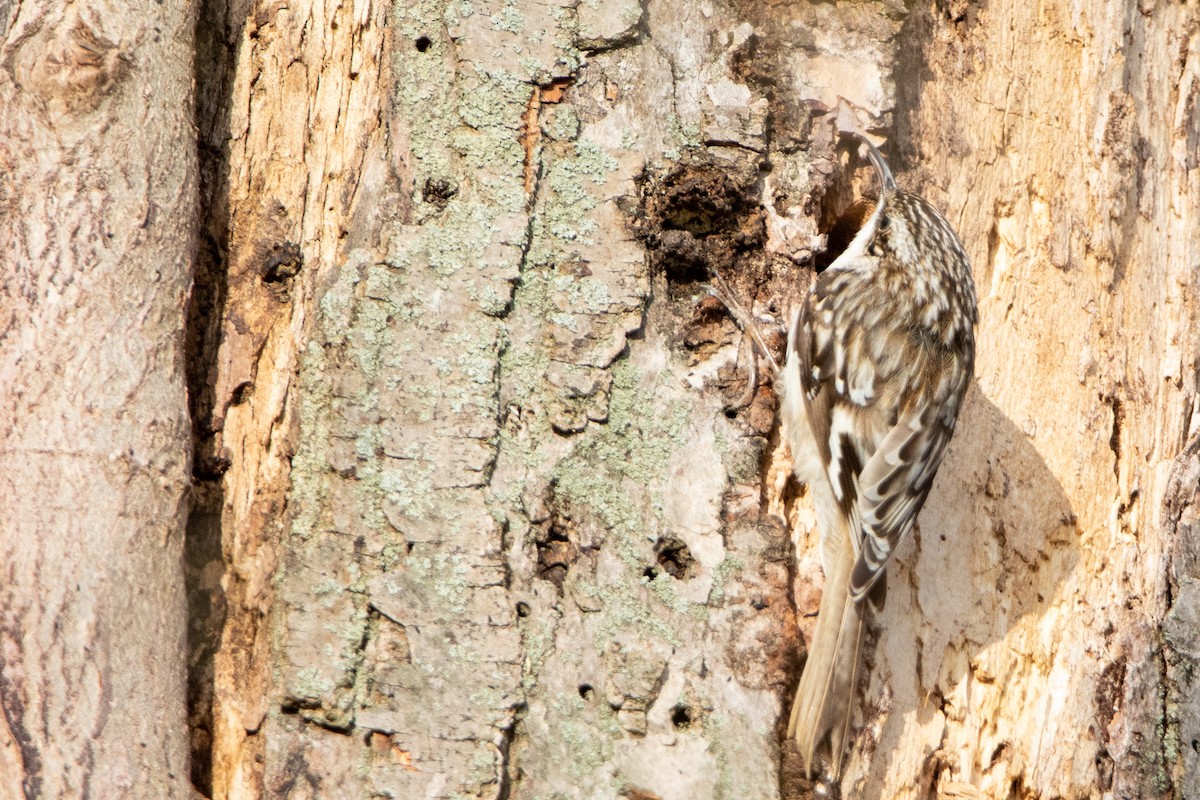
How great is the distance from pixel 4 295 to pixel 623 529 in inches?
41.8

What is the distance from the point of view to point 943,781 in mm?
2291

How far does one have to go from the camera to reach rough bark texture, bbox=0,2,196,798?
1742 millimetres

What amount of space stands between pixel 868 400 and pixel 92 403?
1740mm

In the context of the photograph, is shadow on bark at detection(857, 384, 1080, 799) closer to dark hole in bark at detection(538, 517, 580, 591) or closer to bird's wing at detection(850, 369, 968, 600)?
bird's wing at detection(850, 369, 968, 600)

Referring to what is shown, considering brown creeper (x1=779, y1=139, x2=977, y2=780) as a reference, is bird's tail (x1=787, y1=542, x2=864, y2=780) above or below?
below

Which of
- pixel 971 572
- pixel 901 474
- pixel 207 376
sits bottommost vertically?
pixel 971 572

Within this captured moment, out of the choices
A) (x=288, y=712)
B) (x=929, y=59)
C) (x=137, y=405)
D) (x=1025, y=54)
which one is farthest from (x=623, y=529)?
(x=1025, y=54)

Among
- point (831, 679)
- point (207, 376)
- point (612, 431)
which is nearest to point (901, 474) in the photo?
point (831, 679)

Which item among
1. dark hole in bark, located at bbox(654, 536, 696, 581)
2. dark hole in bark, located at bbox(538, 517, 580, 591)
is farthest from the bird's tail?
dark hole in bark, located at bbox(538, 517, 580, 591)

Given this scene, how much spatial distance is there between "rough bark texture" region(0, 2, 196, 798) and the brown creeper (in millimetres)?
1066

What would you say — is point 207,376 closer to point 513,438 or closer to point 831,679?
point 513,438

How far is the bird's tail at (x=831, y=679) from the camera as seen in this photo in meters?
1.98

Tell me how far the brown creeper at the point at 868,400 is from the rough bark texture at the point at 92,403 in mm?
1066

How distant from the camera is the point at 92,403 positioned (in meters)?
1.82
